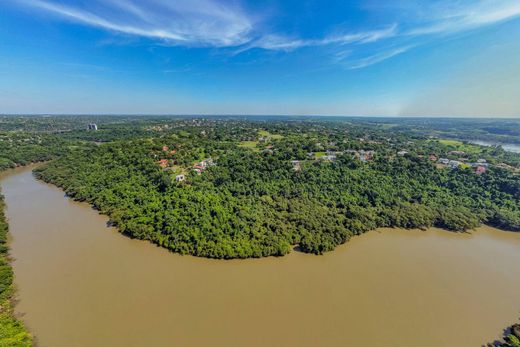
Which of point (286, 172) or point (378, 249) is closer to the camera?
point (378, 249)

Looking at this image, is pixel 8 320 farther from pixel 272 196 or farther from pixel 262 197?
pixel 272 196

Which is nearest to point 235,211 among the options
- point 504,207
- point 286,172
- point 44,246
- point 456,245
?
point 286,172

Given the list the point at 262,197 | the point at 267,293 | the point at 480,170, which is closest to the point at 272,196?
the point at 262,197

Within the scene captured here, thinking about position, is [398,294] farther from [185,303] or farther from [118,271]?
[118,271]

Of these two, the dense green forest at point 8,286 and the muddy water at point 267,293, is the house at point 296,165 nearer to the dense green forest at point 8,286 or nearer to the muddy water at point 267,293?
the muddy water at point 267,293

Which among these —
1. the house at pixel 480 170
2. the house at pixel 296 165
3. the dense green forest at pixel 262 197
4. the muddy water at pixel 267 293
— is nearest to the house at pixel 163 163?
the dense green forest at pixel 262 197

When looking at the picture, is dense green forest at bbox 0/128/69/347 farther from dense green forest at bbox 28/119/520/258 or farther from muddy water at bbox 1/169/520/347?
dense green forest at bbox 28/119/520/258
